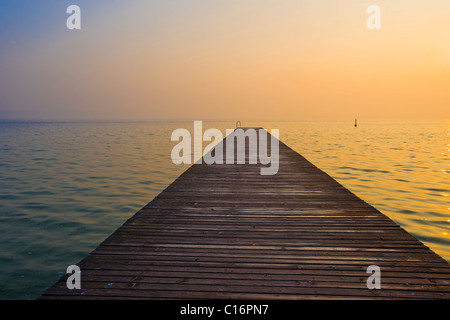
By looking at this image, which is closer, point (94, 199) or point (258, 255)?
point (258, 255)

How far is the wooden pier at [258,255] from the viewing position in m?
3.07

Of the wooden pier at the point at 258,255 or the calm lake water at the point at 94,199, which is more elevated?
the wooden pier at the point at 258,255

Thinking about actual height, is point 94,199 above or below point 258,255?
below

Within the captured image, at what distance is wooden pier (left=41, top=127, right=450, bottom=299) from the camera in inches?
121

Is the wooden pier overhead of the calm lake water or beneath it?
overhead

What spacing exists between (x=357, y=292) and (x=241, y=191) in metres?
4.46

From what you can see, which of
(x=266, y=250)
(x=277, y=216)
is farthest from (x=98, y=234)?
(x=266, y=250)

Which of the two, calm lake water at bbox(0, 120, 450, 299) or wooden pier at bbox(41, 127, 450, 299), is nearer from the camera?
wooden pier at bbox(41, 127, 450, 299)

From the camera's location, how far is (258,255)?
385 centimetres

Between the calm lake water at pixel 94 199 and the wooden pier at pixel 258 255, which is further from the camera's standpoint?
the calm lake water at pixel 94 199
